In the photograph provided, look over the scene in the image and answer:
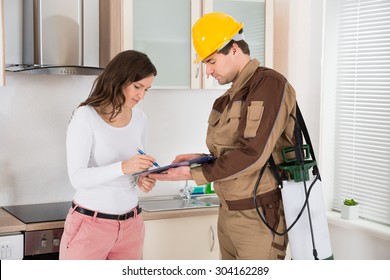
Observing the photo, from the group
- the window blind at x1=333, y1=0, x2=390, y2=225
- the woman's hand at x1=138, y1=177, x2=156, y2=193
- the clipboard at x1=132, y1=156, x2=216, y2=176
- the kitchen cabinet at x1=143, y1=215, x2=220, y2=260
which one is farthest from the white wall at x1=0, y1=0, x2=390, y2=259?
the clipboard at x1=132, y1=156, x2=216, y2=176

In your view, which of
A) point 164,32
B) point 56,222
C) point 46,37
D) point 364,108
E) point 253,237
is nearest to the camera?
point 253,237

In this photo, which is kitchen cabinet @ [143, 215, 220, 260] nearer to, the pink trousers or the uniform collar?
the pink trousers

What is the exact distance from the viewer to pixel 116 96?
2.46 m

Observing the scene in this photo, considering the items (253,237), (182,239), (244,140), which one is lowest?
(182,239)

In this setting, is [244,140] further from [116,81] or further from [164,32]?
[164,32]

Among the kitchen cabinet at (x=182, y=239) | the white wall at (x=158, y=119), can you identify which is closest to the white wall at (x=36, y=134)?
the white wall at (x=158, y=119)

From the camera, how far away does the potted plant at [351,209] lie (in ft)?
11.8

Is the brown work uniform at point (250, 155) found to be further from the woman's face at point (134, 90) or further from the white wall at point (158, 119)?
the white wall at point (158, 119)

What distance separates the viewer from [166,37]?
333cm

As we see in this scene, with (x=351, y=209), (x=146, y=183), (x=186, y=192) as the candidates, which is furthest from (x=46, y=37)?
(x=351, y=209)

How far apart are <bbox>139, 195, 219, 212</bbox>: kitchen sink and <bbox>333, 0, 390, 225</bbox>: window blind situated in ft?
2.78

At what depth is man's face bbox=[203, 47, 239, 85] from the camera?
2414 mm

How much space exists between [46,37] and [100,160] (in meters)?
0.94

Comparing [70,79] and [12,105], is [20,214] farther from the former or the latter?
[70,79]
